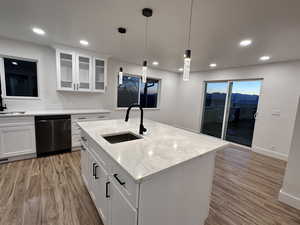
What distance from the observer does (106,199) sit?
1.36 meters

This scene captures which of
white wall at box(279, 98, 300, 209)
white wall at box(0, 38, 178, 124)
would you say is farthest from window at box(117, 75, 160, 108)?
white wall at box(279, 98, 300, 209)

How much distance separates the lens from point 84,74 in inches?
141

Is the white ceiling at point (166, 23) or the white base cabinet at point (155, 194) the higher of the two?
the white ceiling at point (166, 23)

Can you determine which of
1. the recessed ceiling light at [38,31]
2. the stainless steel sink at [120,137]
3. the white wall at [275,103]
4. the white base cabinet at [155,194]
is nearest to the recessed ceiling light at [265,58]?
the white wall at [275,103]

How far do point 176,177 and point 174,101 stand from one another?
5.24m

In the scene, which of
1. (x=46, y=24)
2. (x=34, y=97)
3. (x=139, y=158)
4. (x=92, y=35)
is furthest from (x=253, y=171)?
(x=34, y=97)

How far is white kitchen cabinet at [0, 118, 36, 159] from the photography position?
2.66 metres

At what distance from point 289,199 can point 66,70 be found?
15.7 ft

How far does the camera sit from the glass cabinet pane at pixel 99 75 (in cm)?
371

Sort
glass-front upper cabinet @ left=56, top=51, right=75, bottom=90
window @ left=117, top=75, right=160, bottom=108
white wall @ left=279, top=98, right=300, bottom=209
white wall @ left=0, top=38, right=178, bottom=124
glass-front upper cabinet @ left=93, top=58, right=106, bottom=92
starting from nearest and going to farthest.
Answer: white wall @ left=279, top=98, right=300, bottom=209 → white wall @ left=0, top=38, right=178, bottom=124 → glass-front upper cabinet @ left=56, top=51, right=75, bottom=90 → glass-front upper cabinet @ left=93, top=58, right=106, bottom=92 → window @ left=117, top=75, right=160, bottom=108

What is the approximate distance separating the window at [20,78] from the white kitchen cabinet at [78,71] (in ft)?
2.19

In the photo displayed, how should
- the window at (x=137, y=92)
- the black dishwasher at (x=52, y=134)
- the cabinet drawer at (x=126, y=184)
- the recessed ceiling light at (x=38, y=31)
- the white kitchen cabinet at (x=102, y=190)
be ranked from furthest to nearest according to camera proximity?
the window at (x=137, y=92)
the black dishwasher at (x=52, y=134)
the recessed ceiling light at (x=38, y=31)
the white kitchen cabinet at (x=102, y=190)
the cabinet drawer at (x=126, y=184)

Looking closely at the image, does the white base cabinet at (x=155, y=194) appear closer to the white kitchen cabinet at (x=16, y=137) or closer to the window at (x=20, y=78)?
the white kitchen cabinet at (x=16, y=137)

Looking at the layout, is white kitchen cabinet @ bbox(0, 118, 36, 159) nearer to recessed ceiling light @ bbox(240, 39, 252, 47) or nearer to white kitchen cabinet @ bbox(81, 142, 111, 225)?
white kitchen cabinet @ bbox(81, 142, 111, 225)
